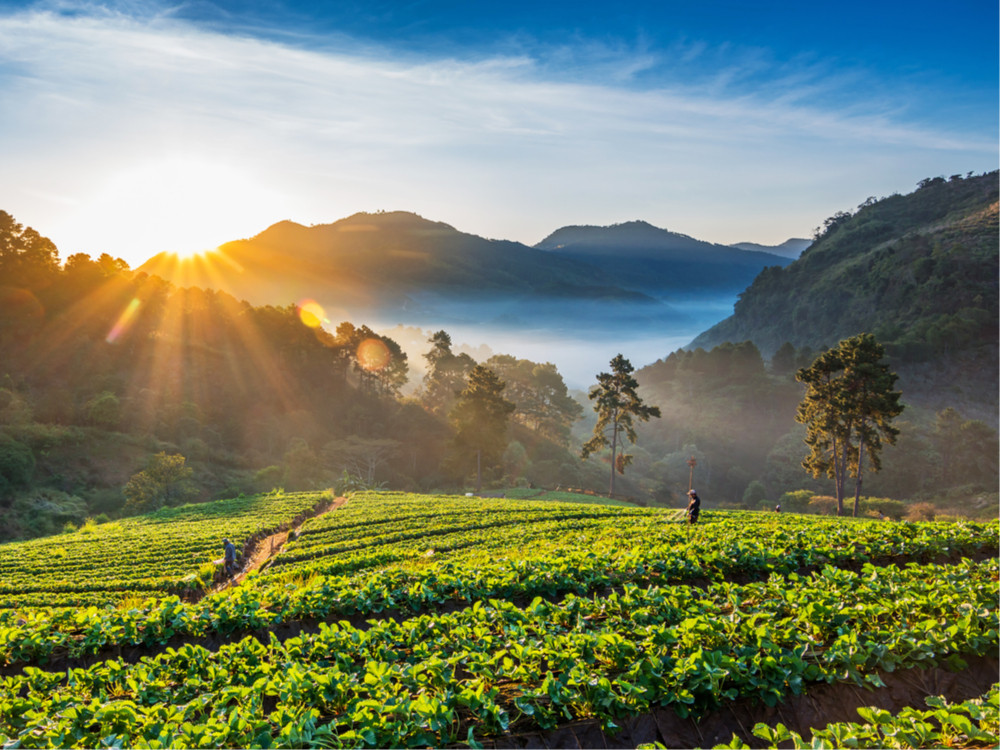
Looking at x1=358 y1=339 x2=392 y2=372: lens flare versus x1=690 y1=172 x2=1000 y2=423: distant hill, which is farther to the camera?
x1=358 y1=339 x2=392 y2=372: lens flare

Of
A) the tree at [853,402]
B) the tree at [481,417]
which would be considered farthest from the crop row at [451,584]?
the tree at [481,417]

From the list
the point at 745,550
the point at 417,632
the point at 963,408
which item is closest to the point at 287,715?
the point at 417,632

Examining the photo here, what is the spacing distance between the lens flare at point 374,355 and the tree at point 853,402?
225 ft

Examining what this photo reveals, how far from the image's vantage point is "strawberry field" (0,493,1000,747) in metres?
5.65

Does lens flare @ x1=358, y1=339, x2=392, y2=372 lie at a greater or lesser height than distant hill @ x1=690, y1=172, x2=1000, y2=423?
lesser

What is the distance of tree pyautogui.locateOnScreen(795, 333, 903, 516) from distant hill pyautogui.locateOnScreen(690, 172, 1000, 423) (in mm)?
62418

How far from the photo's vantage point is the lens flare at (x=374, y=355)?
97.4 metres

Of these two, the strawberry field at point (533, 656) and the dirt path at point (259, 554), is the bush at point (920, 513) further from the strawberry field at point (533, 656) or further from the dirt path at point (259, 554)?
the dirt path at point (259, 554)

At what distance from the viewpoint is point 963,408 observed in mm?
90250

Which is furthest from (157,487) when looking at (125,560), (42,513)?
(125,560)

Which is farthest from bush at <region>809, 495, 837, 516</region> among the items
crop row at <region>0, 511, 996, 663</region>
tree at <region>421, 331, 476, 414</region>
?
tree at <region>421, 331, 476, 414</region>

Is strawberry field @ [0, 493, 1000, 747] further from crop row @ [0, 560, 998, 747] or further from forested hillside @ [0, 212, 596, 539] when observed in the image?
forested hillside @ [0, 212, 596, 539]

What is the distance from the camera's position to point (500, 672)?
21.1 feet

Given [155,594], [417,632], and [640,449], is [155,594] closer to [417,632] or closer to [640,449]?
[417,632]
